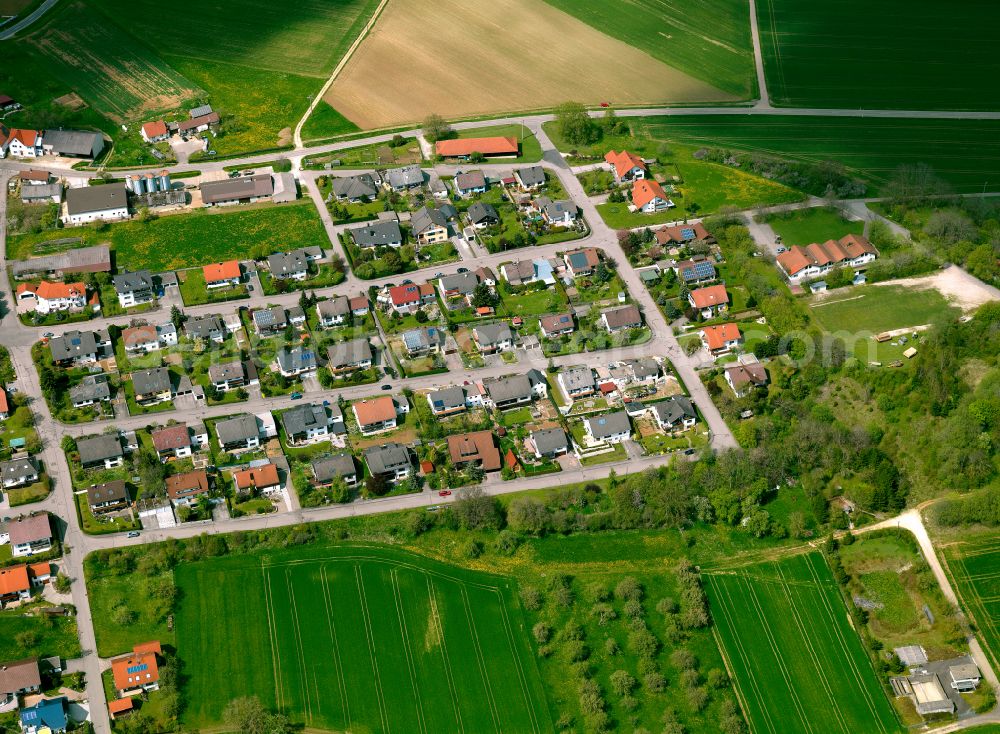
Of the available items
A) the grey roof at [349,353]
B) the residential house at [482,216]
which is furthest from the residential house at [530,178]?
the grey roof at [349,353]

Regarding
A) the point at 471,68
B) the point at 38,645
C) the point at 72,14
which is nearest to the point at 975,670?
the point at 38,645

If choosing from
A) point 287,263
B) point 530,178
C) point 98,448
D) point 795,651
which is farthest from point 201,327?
point 795,651

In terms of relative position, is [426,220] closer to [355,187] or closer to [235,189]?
[355,187]

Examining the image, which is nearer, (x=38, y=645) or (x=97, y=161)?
(x=38, y=645)

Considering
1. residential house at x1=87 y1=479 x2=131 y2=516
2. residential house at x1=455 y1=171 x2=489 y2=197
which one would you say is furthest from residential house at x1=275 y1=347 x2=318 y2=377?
residential house at x1=455 y1=171 x2=489 y2=197

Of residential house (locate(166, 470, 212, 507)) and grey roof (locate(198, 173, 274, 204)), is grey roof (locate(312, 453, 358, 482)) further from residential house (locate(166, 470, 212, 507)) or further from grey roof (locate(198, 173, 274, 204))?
grey roof (locate(198, 173, 274, 204))

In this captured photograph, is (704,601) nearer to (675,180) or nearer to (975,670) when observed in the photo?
(975,670)
